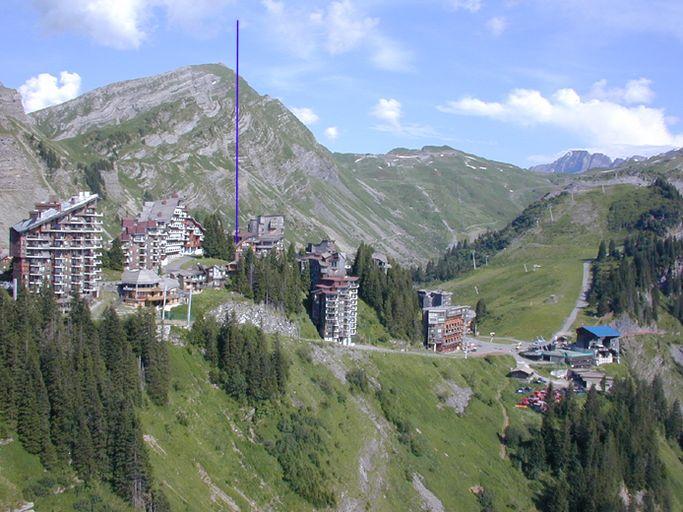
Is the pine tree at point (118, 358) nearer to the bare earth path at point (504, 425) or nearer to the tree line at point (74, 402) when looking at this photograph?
the tree line at point (74, 402)

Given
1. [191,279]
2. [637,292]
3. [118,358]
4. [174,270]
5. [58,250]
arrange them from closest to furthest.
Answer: [118,358]
[58,250]
[191,279]
[174,270]
[637,292]

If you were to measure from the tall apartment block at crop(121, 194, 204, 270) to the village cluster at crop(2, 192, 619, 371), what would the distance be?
0.15 meters

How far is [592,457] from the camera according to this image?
114 meters

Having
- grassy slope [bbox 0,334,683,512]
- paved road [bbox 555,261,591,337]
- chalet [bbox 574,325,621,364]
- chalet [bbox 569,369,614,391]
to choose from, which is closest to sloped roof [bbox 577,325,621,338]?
chalet [bbox 574,325,621,364]

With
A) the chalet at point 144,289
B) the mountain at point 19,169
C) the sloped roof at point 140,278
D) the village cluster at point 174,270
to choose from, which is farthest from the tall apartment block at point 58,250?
the mountain at point 19,169

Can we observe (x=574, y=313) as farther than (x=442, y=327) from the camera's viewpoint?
Yes

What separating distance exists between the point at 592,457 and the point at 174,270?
65945 millimetres

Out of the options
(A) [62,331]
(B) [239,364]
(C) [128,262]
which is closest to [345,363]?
(B) [239,364]

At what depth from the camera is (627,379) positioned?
141 metres

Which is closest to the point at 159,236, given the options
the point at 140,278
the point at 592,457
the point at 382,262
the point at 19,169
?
the point at 140,278

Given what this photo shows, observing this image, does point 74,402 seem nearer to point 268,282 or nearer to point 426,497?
point 268,282

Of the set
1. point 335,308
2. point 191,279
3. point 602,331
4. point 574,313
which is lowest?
point 602,331

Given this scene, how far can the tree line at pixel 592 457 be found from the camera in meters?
108

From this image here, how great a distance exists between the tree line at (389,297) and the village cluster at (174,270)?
4268 mm
